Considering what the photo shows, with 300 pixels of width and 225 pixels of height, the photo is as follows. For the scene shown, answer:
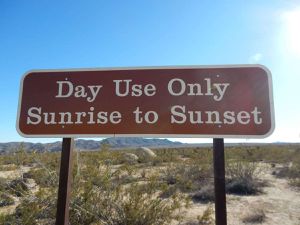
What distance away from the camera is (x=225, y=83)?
2908mm

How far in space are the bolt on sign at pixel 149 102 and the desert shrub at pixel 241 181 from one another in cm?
760

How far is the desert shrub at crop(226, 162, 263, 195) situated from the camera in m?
9.84

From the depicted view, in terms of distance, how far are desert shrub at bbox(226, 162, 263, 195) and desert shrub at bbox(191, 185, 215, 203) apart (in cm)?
116

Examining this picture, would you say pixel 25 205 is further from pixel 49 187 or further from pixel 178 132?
pixel 178 132

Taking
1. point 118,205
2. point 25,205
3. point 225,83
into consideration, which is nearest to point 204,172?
point 118,205

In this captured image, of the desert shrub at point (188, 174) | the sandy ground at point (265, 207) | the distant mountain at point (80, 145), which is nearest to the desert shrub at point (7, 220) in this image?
the sandy ground at point (265, 207)

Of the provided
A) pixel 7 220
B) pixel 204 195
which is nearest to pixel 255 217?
pixel 204 195

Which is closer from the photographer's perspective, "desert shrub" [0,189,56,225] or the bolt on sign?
the bolt on sign

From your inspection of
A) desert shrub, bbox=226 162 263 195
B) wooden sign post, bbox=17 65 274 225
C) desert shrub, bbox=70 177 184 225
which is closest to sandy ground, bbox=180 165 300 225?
desert shrub, bbox=226 162 263 195

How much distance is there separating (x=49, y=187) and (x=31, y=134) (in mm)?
2723

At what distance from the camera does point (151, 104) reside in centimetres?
298

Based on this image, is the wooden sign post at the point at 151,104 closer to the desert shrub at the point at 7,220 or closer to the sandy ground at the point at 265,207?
the desert shrub at the point at 7,220

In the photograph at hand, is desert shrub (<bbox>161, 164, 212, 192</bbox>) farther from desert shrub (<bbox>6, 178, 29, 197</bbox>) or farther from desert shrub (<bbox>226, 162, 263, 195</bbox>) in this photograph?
desert shrub (<bbox>6, 178, 29, 197</bbox>)

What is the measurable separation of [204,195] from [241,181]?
5.77 feet
